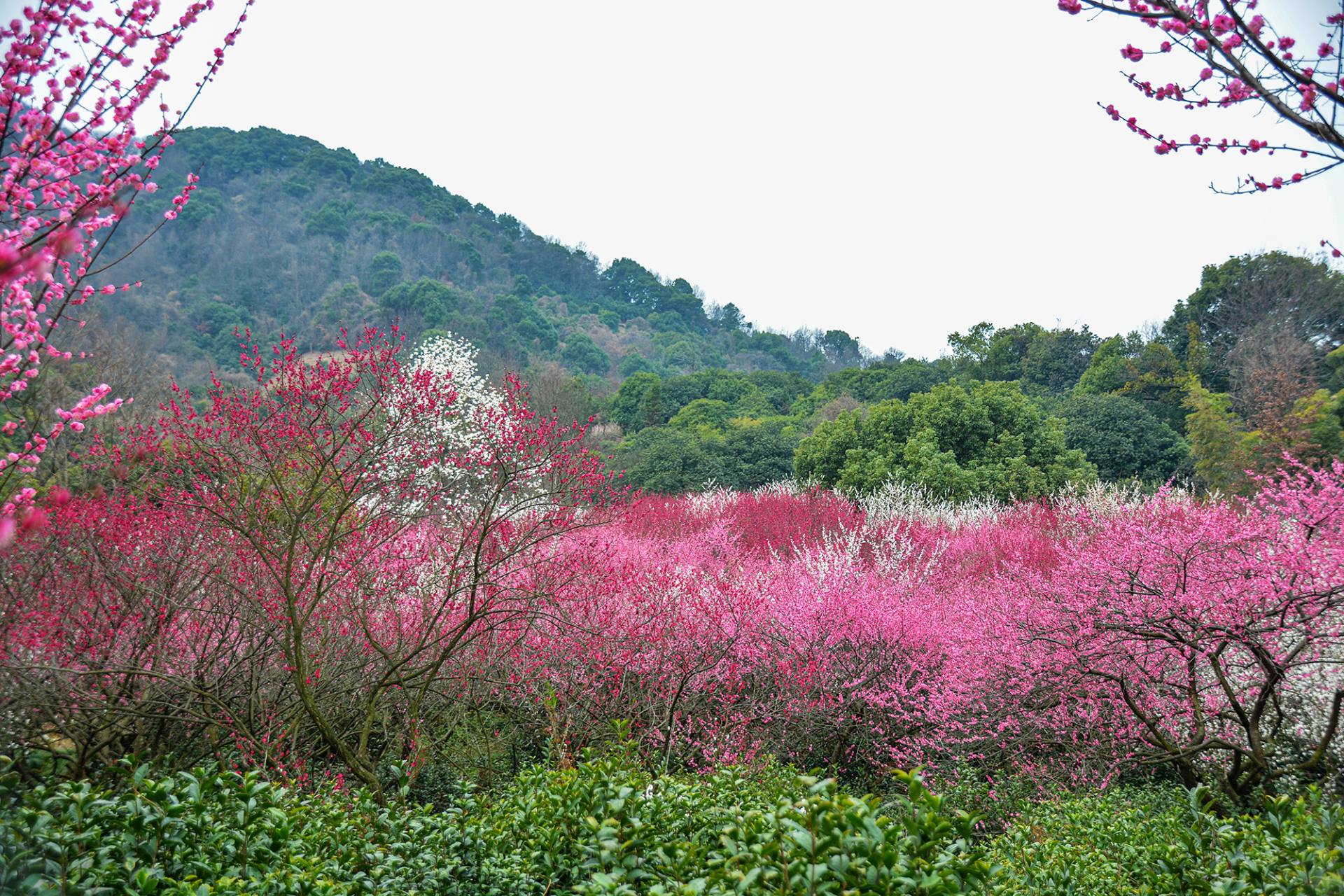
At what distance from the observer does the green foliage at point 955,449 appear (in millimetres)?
14898

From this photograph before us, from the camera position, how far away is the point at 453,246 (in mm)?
47188

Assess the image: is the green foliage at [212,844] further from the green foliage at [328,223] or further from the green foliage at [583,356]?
the green foliage at [328,223]

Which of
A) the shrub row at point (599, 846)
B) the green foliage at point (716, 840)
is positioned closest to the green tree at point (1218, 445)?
the shrub row at point (599, 846)

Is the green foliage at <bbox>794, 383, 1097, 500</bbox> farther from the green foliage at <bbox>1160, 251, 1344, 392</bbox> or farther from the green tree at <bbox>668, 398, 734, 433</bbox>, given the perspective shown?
the green foliage at <bbox>1160, 251, 1344, 392</bbox>

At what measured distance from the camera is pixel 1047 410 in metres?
21.2

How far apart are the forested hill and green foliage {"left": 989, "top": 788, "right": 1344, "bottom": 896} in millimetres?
27860

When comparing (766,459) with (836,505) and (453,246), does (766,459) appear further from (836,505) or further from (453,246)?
(453,246)

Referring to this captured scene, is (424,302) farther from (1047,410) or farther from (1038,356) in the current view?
(1047,410)

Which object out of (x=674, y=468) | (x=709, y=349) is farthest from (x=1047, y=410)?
(x=709, y=349)

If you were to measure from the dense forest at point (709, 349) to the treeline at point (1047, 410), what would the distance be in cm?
6

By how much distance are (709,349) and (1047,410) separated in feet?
87.8

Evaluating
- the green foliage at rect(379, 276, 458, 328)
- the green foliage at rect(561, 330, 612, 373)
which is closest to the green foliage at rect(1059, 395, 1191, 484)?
the green foliage at rect(561, 330, 612, 373)

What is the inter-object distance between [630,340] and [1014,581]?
4059 cm

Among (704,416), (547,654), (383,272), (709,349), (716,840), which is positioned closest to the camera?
(716,840)
